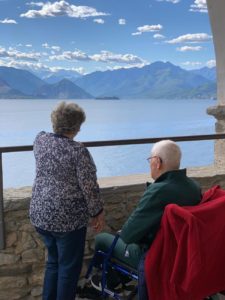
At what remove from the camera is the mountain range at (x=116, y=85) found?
8.12 meters

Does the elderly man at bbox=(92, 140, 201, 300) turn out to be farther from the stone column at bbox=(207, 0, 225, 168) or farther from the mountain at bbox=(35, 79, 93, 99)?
the mountain at bbox=(35, 79, 93, 99)

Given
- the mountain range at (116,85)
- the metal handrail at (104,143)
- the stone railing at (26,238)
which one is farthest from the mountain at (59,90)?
the stone railing at (26,238)

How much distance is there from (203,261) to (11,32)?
25277mm

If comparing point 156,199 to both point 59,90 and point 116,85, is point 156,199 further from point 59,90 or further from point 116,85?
point 116,85

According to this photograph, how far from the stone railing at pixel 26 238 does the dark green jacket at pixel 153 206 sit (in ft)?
2.71

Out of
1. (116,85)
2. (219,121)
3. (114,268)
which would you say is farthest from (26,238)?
(116,85)

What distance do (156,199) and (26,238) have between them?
1.09 metres

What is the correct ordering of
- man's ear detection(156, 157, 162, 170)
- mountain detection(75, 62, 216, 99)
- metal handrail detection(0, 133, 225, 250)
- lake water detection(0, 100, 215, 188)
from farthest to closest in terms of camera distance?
mountain detection(75, 62, 216, 99) → lake water detection(0, 100, 215, 188) → metal handrail detection(0, 133, 225, 250) → man's ear detection(156, 157, 162, 170)

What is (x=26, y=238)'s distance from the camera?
9.71ft

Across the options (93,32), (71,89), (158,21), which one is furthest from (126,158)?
(93,32)

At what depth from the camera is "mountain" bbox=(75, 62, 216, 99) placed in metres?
10.6

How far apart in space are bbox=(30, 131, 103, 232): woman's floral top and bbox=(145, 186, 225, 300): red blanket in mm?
427

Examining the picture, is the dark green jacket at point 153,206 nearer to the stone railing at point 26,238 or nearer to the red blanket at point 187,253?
the red blanket at point 187,253

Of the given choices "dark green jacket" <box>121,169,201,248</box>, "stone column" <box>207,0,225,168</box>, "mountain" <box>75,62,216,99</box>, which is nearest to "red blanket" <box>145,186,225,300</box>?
"dark green jacket" <box>121,169,201,248</box>
